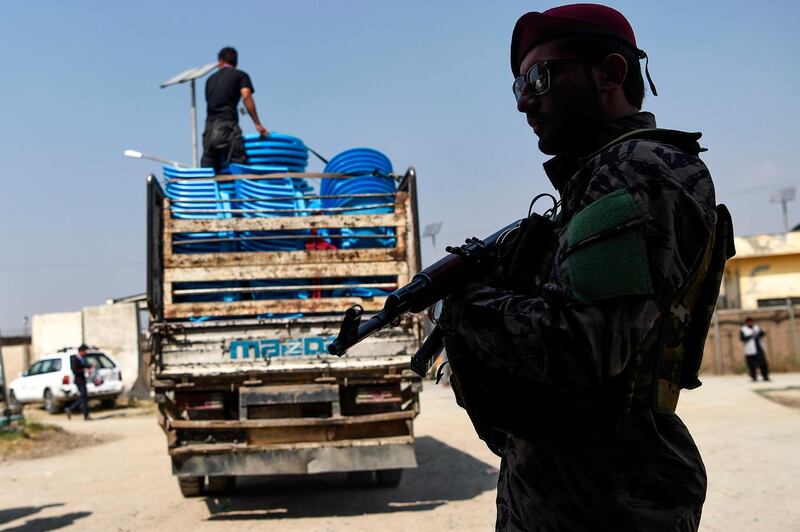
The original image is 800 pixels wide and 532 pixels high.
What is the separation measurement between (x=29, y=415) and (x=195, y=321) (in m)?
14.4

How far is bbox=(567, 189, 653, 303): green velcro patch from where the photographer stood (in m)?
1.44

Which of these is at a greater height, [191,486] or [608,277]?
[608,277]

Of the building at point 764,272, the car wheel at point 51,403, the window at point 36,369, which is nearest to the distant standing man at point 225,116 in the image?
the car wheel at point 51,403

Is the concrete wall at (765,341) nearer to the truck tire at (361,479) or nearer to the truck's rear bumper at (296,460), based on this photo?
the truck tire at (361,479)

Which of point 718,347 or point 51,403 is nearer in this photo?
point 51,403

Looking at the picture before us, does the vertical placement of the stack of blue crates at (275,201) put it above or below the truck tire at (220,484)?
above

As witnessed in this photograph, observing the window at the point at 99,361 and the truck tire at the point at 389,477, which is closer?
the truck tire at the point at 389,477

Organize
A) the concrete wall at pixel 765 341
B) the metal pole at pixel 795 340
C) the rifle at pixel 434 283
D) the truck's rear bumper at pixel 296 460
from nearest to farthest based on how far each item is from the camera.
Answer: the rifle at pixel 434 283 < the truck's rear bumper at pixel 296 460 < the metal pole at pixel 795 340 < the concrete wall at pixel 765 341

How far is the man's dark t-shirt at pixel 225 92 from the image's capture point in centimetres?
766

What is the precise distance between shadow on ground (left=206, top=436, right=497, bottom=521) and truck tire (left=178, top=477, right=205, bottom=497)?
0.58 ft

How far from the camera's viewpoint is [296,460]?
21.2ft

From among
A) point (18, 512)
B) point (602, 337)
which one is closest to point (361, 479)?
point (18, 512)

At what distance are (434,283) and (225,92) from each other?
21.4 ft

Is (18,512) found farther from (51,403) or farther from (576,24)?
(51,403)
